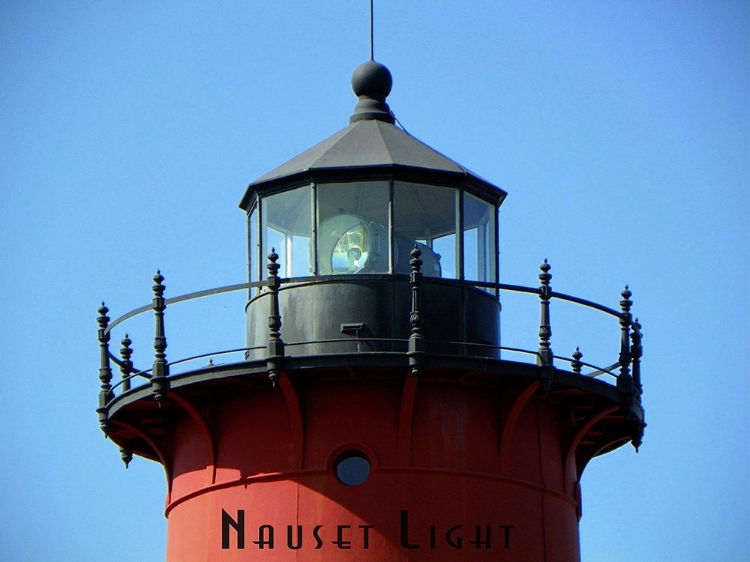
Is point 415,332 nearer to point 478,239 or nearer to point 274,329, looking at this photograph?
point 274,329

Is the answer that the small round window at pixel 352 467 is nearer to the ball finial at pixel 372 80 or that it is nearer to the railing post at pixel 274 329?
the railing post at pixel 274 329

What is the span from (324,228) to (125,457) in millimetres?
3816

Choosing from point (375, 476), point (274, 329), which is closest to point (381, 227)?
point (274, 329)

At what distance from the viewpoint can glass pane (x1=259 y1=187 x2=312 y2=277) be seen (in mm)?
20594

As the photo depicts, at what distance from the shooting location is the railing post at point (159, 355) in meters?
19.5

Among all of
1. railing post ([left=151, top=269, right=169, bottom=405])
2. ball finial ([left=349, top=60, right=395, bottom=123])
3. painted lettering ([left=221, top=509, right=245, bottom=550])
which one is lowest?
painted lettering ([left=221, top=509, right=245, bottom=550])

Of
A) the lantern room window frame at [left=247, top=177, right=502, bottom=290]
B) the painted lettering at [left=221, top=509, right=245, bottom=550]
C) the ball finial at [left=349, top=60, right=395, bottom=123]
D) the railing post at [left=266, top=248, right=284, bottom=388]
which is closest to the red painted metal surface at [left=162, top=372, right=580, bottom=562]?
the painted lettering at [left=221, top=509, right=245, bottom=550]

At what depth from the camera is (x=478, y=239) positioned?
21.1 meters

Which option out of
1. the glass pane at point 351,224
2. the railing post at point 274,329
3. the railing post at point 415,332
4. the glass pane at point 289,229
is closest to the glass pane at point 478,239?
the glass pane at point 351,224

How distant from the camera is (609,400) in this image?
20.5 metres

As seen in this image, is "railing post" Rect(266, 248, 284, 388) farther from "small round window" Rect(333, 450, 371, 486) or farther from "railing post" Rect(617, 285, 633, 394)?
"railing post" Rect(617, 285, 633, 394)

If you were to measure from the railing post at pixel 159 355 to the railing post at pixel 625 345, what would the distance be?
509 centimetres

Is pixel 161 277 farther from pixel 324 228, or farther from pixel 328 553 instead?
pixel 328 553

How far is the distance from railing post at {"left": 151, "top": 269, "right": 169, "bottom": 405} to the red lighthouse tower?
21 millimetres
